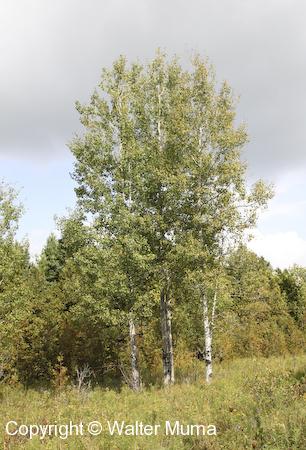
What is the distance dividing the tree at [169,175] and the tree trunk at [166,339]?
49 millimetres

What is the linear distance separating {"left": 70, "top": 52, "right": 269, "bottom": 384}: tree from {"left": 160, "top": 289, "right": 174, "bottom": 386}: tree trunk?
0.05 meters

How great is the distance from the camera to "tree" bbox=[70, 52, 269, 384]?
64.0 ft

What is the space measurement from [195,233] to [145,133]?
22.0ft

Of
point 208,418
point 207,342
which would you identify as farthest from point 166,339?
point 208,418

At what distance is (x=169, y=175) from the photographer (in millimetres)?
19734

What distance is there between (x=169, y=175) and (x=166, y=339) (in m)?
8.57

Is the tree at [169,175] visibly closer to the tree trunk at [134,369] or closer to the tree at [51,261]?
the tree trunk at [134,369]

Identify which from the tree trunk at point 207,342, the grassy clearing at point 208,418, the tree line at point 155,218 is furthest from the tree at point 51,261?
the grassy clearing at point 208,418

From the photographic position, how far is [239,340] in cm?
3519

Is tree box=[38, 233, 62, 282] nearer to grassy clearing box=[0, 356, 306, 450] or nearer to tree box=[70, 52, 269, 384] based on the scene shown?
tree box=[70, 52, 269, 384]

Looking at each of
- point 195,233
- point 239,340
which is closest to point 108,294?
point 195,233

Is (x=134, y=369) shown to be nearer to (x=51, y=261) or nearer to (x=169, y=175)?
(x=169, y=175)

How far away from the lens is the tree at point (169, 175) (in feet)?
64.0

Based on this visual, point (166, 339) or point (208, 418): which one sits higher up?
point (166, 339)
